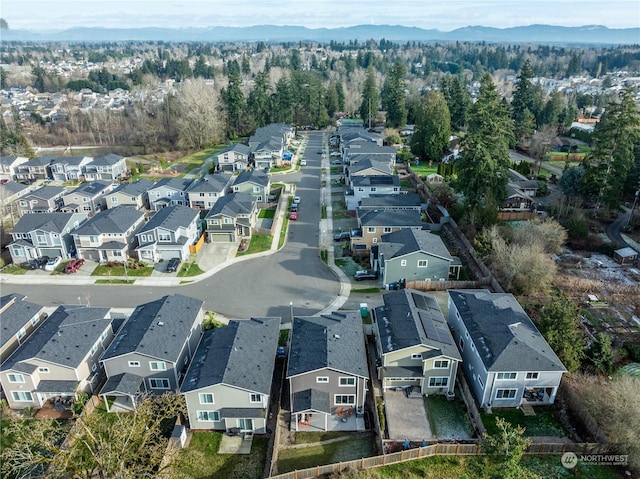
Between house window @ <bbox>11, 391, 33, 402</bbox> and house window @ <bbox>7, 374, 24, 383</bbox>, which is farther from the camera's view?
house window @ <bbox>11, 391, 33, 402</bbox>

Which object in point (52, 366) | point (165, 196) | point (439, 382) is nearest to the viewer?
point (52, 366)

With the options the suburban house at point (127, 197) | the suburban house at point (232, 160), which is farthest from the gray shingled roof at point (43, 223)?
the suburban house at point (232, 160)

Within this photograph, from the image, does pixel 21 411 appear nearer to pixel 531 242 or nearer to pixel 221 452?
pixel 221 452

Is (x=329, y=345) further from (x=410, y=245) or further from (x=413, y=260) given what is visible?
(x=410, y=245)

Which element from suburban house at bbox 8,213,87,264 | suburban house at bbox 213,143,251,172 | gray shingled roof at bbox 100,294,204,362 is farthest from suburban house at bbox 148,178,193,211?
gray shingled roof at bbox 100,294,204,362

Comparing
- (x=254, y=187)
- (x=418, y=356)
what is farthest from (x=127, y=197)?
(x=418, y=356)

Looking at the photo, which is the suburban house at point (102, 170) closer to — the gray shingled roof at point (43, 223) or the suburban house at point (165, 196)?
the suburban house at point (165, 196)

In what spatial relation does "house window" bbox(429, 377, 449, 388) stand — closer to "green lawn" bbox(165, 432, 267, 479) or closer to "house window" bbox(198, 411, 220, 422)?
"green lawn" bbox(165, 432, 267, 479)
